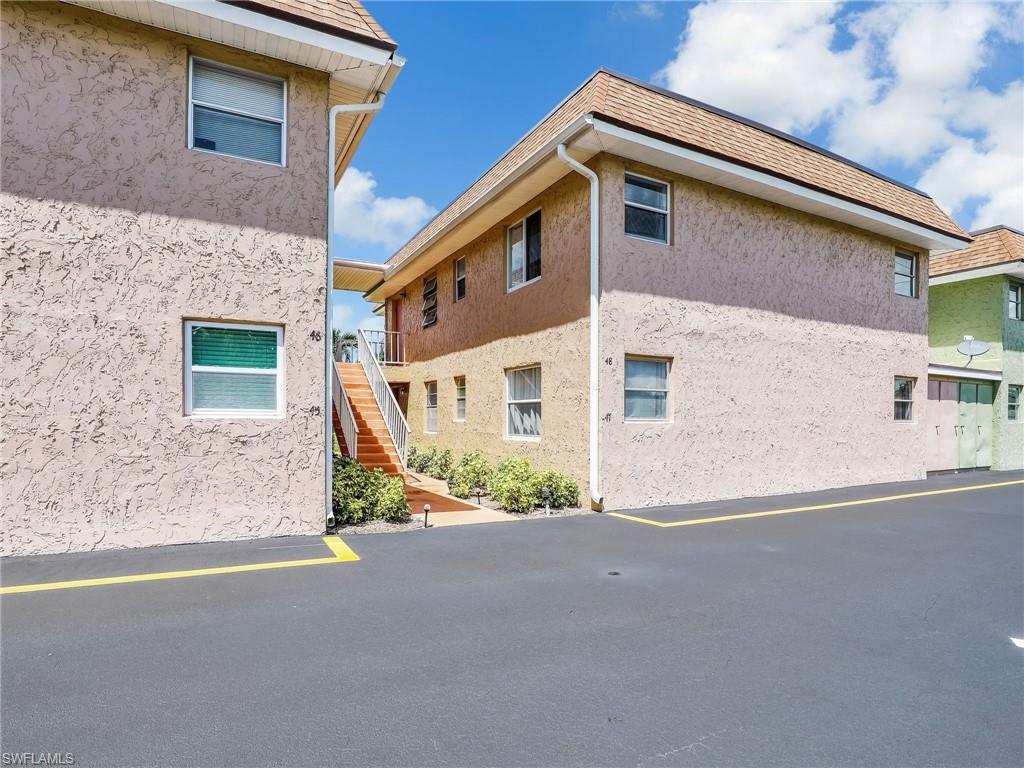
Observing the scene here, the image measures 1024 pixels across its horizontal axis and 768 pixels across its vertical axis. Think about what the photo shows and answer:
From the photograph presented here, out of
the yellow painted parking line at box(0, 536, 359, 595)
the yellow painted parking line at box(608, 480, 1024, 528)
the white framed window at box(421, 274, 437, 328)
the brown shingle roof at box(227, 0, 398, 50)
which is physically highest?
the brown shingle roof at box(227, 0, 398, 50)

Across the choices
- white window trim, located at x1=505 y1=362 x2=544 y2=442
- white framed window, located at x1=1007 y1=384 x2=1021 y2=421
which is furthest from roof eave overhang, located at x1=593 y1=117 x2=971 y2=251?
white framed window, located at x1=1007 y1=384 x2=1021 y2=421

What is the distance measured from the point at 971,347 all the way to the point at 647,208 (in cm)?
1213

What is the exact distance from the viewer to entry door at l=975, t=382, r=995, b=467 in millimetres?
16203

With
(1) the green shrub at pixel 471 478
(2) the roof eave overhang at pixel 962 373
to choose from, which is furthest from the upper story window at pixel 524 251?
(2) the roof eave overhang at pixel 962 373

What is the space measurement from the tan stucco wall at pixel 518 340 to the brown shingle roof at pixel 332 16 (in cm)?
400

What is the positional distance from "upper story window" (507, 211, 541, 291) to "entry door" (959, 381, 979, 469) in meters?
13.1

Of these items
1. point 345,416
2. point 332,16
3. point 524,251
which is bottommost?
point 345,416

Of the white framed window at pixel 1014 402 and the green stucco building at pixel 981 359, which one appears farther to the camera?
the white framed window at pixel 1014 402

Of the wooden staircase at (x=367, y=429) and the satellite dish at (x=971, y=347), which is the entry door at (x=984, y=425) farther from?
the wooden staircase at (x=367, y=429)

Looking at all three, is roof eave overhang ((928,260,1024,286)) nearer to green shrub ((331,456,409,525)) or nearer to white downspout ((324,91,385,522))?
green shrub ((331,456,409,525))

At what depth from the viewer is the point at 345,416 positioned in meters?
11.1

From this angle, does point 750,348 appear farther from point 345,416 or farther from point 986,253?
point 986,253

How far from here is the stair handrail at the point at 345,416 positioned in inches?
419

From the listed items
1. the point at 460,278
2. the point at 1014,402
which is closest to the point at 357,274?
the point at 460,278
